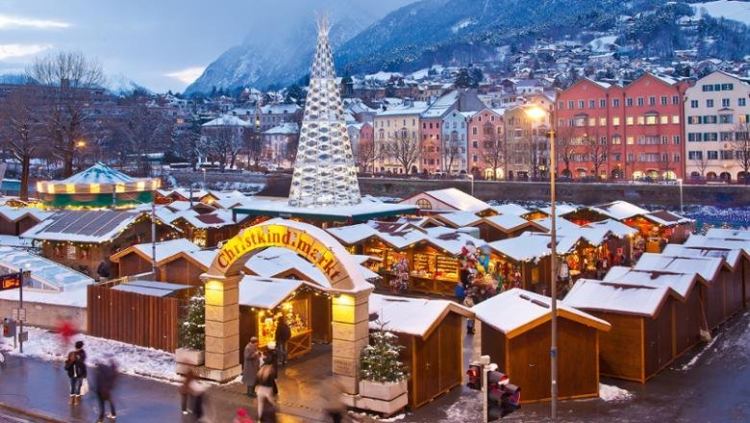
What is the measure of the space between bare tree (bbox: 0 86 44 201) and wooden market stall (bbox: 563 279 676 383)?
47.2 m

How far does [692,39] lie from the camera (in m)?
197

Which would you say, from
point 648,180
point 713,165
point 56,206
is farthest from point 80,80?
point 713,165

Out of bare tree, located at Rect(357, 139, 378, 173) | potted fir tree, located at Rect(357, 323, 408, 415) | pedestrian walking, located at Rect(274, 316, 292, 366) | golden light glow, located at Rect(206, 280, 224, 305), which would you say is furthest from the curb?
bare tree, located at Rect(357, 139, 378, 173)

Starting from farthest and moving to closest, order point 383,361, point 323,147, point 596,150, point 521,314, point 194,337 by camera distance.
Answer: point 596,150 < point 323,147 < point 194,337 < point 521,314 < point 383,361

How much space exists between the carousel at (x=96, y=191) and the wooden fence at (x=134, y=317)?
59.6 feet

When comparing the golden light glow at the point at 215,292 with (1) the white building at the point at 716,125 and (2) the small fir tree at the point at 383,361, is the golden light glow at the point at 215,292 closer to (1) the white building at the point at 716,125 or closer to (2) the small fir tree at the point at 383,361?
(2) the small fir tree at the point at 383,361

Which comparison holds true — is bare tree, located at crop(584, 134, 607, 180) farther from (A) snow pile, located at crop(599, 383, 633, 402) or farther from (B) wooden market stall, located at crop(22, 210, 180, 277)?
(A) snow pile, located at crop(599, 383, 633, 402)

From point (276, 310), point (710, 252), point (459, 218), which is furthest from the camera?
point (459, 218)

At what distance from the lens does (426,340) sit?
50.8 ft

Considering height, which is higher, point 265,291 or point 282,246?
point 282,246

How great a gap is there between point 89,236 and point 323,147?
1293 centimetres

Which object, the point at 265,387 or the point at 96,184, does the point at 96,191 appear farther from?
the point at 265,387

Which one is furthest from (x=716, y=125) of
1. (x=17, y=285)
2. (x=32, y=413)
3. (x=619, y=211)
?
(x=32, y=413)

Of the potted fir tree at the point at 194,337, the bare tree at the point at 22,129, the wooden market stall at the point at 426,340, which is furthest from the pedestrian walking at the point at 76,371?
the bare tree at the point at 22,129
